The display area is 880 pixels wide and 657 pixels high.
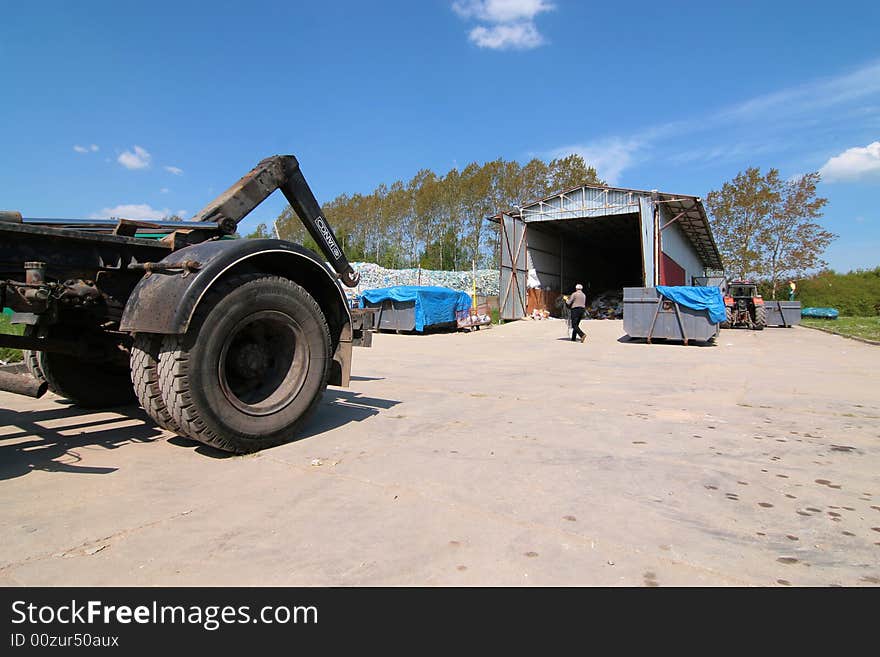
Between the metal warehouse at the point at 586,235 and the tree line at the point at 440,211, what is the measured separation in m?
6.38

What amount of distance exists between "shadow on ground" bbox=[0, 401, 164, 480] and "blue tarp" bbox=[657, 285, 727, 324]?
13126mm

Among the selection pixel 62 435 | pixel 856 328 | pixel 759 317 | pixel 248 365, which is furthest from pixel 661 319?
pixel 62 435

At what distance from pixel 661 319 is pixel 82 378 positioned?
44.2 ft

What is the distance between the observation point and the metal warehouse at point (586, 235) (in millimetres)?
23656

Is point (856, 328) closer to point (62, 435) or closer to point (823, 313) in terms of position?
point (823, 313)

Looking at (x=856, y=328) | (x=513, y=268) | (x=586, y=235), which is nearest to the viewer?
(x=856, y=328)

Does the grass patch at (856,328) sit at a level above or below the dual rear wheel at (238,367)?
below

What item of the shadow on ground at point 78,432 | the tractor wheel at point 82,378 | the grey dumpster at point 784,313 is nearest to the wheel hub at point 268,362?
the shadow on ground at point 78,432

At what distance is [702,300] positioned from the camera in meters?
13.3

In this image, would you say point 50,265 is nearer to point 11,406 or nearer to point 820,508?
point 11,406

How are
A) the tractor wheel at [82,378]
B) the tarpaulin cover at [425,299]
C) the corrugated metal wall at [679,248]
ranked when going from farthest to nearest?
the corrugated metal wall at [679,248] → the tarpaulin cover at [425,299] → the tractor wheel at [82,378]

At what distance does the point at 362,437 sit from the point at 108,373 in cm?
272

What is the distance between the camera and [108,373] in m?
4.66

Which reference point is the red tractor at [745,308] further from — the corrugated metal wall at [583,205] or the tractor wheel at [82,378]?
the tractor wheel at [82,378]
